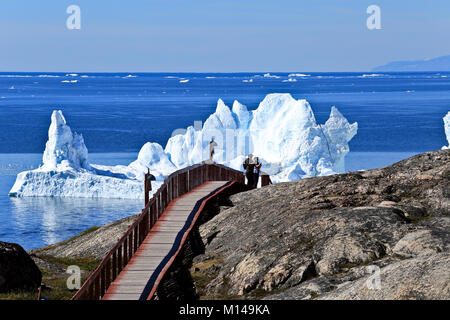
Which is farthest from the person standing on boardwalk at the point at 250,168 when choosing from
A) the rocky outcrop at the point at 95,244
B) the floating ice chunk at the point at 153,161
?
the floating ice chunk at the point at 153,161

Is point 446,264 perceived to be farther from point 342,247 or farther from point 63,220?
point 63,220

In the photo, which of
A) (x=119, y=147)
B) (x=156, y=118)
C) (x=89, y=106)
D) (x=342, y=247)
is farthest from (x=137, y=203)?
(x=89, y=106)

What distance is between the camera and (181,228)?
19.6 m

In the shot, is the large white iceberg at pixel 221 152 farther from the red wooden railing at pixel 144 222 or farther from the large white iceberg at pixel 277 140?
the red wooden railing at pixel 144 222

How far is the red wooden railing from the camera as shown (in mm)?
14406

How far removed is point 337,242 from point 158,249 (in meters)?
4.67

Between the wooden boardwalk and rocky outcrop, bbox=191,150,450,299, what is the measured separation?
2.17 feet

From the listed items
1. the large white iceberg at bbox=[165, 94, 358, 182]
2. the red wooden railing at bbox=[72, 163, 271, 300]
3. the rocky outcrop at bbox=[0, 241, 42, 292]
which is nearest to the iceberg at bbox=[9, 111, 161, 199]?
the large white iceberg at bbox=[165, 94, 358, 182]

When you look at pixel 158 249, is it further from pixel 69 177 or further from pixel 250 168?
pixel 69 177

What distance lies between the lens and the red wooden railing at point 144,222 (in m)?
14.4

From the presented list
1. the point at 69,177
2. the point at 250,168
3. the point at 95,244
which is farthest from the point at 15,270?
the point at 69,177

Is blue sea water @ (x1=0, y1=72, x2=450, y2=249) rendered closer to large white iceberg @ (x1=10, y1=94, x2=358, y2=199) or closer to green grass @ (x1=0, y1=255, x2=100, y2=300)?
large white iceberg @ (x1=10, y1=94, x2=358, y2=199)

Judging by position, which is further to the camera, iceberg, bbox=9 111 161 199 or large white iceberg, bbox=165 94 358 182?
iceberg, bbox=9 111 161 199
